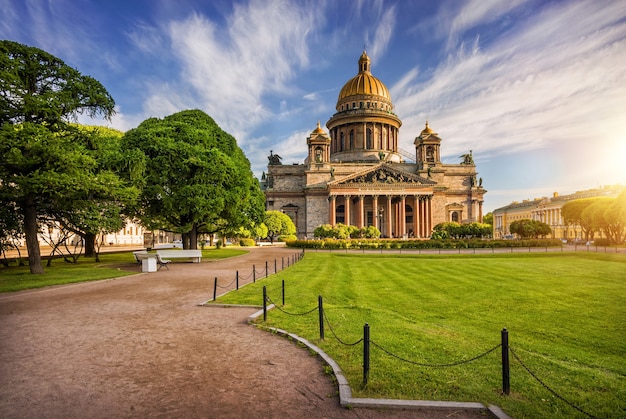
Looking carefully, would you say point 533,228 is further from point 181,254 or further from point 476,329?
point 476,329

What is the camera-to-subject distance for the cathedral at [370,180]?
219 feet

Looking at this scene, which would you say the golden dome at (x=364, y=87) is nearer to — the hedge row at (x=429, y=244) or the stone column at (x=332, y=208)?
the stone column at (x=332, y=208)

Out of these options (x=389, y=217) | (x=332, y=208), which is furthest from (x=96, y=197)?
(x=389, y=217)

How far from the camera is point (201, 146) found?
1180 inches

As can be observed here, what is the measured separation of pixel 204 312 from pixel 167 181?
747 inches

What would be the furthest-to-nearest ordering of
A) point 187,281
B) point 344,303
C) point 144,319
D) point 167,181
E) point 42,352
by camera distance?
point 167,181 < point 187,281 < point 344,303 < point 144,319 < point 42,352

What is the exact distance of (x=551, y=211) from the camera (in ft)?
372

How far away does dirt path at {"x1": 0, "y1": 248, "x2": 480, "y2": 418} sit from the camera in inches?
236

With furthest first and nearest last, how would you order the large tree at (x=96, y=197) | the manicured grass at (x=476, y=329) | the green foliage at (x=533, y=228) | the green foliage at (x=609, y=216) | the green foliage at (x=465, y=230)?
the green foliage at (x=533, y=228), the green foliage at (x=465, y=230), the green foliage at (x=609, y=216), the large tree at (x=96, y=197), the manicured grass at (x=476, y=329)

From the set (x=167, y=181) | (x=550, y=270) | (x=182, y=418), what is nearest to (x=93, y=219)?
(x=167, y=181)

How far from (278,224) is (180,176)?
123ft

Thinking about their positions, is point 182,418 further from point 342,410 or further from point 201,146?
point 201,146

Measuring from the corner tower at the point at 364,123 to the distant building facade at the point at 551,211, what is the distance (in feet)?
124

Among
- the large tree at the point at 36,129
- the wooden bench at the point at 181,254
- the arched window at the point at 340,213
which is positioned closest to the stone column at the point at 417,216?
the arched window at the point at 340,213
